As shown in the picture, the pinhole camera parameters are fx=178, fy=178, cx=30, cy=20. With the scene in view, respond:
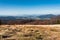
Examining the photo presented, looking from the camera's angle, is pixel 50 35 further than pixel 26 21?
No

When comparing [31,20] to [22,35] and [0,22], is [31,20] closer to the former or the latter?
[0,22]

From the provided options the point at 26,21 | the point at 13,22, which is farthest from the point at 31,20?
the point at 13,22

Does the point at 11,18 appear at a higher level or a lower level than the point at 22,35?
higher

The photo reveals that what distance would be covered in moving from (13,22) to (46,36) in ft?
15.4

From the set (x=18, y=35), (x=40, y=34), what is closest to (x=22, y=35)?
(x=18, y=35)

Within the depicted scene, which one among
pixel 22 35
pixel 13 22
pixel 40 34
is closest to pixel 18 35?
pixel 22 35

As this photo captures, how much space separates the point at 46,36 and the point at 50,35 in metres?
0.36

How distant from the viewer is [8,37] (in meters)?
9.37

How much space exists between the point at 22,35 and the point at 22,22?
4.27 m

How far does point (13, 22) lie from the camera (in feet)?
44.3

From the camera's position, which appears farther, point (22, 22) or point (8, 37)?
point (22, 22)

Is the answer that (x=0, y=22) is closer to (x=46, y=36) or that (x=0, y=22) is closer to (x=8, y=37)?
(x=8, y=37)

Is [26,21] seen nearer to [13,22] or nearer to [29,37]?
[13,22]

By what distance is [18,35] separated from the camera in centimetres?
947
